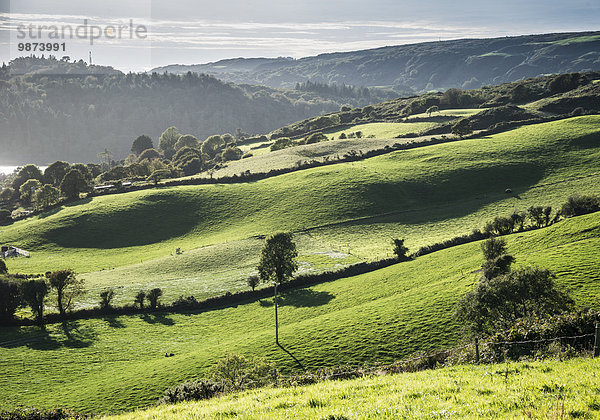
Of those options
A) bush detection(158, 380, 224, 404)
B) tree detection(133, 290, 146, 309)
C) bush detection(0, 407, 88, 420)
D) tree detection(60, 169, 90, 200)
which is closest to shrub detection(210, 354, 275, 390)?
bush detection(158, 380, 224, 404)

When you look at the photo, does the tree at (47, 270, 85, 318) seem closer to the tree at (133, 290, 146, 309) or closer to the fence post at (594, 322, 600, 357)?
the tree at (133, 290, 146, 309)

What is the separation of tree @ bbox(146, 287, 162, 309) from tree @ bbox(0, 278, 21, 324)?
745 inches

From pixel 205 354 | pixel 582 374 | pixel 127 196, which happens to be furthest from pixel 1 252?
pixel 582 374

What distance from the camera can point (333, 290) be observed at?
67688 millimetres

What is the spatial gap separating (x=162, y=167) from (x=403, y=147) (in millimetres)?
102802

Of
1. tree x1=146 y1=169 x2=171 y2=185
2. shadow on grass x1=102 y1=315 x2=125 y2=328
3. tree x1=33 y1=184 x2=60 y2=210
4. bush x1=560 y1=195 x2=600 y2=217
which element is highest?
tree x1=146 y1=169 x2=171 y2=185

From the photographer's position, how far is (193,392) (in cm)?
2497

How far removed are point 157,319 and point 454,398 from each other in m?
60.6

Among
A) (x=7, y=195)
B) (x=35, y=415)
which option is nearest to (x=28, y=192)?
(x=7, y=195)

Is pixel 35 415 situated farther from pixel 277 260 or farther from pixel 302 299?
pixel 277 260

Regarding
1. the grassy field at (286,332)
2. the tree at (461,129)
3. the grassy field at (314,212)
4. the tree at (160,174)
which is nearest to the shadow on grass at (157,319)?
the grassy field at (286,332)

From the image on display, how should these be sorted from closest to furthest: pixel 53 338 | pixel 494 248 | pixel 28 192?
pixel 494 248 < pixel 53 338 < pixel 28 192

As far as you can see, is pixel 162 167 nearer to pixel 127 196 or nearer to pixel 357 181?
pixel 127 196

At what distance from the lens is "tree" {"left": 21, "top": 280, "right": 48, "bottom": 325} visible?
64.3 meters
